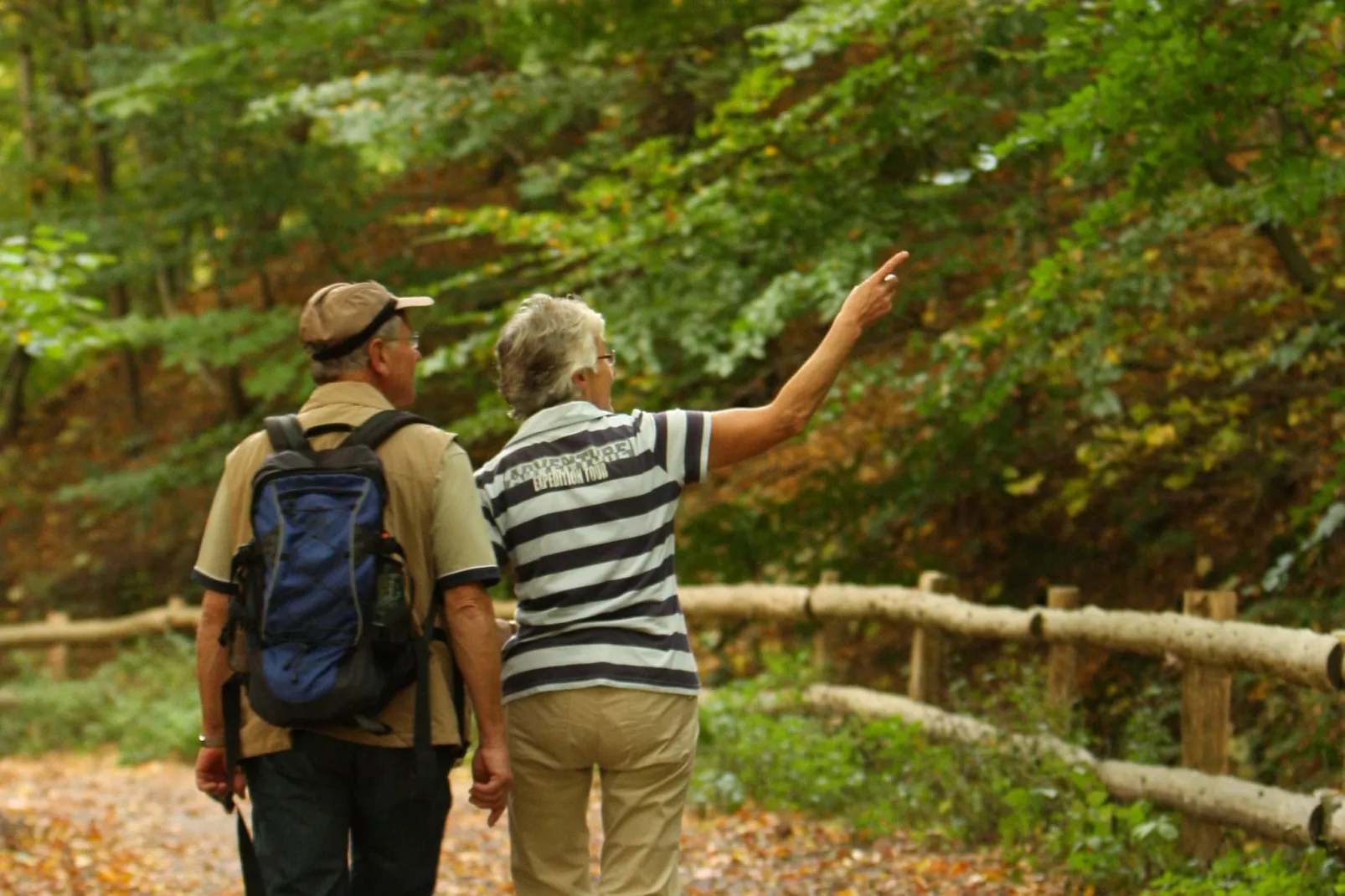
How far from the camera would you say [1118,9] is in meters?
6.23

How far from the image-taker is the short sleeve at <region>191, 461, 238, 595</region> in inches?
138

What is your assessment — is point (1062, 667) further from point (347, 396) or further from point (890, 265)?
point (347, 396)

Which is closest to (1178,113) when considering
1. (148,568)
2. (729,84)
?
(729,84)

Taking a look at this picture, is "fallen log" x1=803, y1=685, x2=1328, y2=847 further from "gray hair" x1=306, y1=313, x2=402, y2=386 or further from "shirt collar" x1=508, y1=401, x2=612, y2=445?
"gray hair" x1=306, y1=313, x2=402, y2=386

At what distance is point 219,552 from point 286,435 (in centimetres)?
35

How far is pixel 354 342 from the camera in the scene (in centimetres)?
348

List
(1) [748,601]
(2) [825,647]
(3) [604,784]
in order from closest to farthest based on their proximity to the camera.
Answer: (3) [604,784] < (2) [825,647] < (1) [748,601]

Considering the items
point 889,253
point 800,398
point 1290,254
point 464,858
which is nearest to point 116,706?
point 464,858

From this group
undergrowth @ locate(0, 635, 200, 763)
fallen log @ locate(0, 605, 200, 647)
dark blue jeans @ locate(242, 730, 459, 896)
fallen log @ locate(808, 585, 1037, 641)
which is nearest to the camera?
dark blue jeans @ locate(242, 730, 459, 896)

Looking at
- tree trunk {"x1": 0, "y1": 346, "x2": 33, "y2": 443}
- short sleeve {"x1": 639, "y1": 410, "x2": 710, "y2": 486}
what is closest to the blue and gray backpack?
short sleeve {"x1": 639, "y1": 410, "x2": 710, "y2": 486}

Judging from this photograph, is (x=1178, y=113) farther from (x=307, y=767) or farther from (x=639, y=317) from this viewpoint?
(x=307, y=767)

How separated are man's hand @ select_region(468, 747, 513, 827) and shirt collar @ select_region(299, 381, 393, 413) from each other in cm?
81

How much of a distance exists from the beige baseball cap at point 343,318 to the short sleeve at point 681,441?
609 millimetres

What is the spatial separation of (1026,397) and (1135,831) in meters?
5.33
